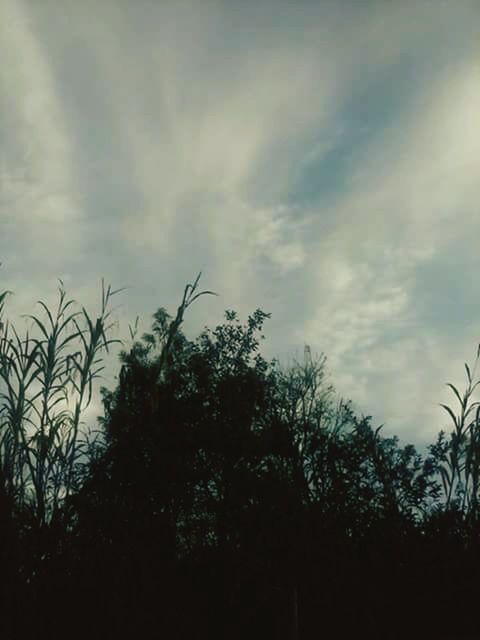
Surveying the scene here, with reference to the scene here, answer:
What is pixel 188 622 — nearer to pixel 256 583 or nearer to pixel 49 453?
pixel 256 583

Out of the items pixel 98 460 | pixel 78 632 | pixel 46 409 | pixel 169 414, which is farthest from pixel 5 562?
pixel 169 414

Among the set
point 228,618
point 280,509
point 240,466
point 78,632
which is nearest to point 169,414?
point 240,466

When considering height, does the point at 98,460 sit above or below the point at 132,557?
above

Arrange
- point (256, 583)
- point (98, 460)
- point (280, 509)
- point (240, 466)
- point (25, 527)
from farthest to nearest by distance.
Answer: point (240, 466) < point (280, 509) < point (256, 583) < point (98, 460) < point (25, 527)

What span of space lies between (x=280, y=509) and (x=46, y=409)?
7.68ft

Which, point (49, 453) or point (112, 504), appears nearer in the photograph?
point (112, 504)

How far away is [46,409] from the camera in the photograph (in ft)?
12.4

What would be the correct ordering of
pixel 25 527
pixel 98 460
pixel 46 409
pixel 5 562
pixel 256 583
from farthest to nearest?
pixel 256 583 → pixel 46 409 → pixel 98 460 → pixel 25 527 → pixel 5 562

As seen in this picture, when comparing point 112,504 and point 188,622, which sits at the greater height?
point 112,504

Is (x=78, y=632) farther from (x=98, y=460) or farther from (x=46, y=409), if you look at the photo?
(x=46, y=409)

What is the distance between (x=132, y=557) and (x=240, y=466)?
13008mm

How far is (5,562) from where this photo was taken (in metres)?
2.63

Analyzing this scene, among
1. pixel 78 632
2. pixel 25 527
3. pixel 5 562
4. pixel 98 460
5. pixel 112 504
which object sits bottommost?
pixel 78 632

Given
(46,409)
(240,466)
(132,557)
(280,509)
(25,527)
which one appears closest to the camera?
(25,527)
